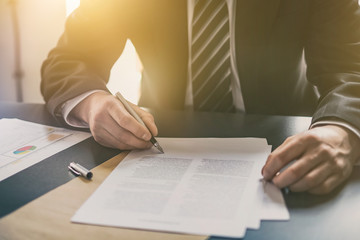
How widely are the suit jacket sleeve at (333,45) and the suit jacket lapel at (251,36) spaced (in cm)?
13

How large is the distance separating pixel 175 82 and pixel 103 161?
1.84 ft

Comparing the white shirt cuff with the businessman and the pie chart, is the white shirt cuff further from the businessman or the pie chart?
the pie chart

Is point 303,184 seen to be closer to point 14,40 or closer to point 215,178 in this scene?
point 215,178

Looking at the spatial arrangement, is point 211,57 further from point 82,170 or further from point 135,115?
point 82,170

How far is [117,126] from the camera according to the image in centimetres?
79

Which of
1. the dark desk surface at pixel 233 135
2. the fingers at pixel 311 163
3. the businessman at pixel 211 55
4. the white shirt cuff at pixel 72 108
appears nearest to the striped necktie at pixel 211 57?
the businessman at pixel 211 55

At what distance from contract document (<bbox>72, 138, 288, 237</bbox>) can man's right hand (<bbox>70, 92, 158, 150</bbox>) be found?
1.2 inches

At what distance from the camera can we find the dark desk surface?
0.50 m

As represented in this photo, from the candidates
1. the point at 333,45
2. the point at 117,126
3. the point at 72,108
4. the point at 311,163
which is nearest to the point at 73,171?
the point at 117,126

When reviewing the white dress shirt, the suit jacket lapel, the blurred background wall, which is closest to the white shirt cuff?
the white dress shirt

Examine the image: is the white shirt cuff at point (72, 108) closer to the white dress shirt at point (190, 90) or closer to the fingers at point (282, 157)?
the white dress shirt at point (190, 90)

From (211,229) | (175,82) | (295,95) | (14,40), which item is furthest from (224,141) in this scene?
(14,40)

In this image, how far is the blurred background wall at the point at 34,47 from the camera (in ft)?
7.58

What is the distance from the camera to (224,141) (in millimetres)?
818
